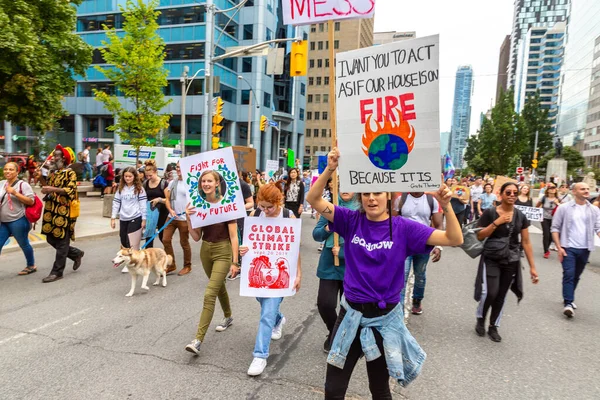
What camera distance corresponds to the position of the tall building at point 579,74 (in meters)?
87.9

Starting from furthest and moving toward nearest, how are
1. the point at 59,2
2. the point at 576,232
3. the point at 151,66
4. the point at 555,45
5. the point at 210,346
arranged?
the point at 555,45 → the point at 151,66 → the point at 59,2 → the point at 576,232 → the point at 210,346

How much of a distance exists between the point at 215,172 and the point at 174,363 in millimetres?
2004

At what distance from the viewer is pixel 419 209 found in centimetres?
558

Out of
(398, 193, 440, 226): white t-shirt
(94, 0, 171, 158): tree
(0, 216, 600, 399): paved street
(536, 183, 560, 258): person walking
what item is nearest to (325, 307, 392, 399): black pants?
(0, 216, 600, 399): paved street

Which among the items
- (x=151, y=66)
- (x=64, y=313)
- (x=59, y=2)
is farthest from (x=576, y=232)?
(x=151, y=66)

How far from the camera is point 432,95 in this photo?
8.78 ft

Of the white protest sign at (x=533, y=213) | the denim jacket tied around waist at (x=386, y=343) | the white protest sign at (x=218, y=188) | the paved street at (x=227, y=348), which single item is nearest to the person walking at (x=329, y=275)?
the paved street at (x=227, y=348)

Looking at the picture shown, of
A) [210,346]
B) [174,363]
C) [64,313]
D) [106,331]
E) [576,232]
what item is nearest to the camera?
[174,363]

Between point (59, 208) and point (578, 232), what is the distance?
26.0 feet

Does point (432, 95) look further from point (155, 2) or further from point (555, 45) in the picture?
point (555, 45)

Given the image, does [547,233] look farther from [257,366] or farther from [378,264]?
[378,264]

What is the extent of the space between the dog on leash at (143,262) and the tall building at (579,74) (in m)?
103

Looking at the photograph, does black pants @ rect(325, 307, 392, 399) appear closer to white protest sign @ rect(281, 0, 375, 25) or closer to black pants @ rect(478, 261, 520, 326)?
black pants @ rect(478, 261, 520, 326)

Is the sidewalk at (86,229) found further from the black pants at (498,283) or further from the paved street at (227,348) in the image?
the black pants at (498,283)
